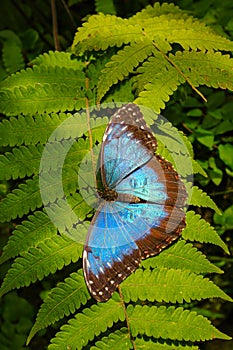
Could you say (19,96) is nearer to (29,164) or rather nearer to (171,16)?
(29,164)

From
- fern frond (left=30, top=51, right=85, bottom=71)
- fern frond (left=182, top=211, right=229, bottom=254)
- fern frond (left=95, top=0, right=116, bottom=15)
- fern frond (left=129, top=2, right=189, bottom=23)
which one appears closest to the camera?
fern frond (left=182, top=211, right=229, bottom=254)

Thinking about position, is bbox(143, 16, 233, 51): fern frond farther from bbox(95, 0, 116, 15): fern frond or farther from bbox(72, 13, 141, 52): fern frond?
bbox(95, 0, 116, 15): fern frond

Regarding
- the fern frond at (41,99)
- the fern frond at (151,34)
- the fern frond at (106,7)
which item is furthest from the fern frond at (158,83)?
the fern frond at (106,7)

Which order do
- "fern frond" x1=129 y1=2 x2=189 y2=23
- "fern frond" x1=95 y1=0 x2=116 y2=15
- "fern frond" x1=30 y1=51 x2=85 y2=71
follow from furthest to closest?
1. "fern frond" x1=95 y1=0 x2=116 y2=15
2. "fern frond" x1=129 y1=2 x2=189 y2=23
3. "fern frond" x1=30 y1=51 x2=85 y2=71

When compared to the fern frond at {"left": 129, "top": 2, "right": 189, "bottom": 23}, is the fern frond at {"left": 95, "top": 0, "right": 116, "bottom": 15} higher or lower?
higher

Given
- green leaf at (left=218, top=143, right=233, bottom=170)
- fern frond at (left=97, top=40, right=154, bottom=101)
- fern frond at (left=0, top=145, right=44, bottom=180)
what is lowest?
green leaf at (left=218, top=143, right=233, bottom=170)

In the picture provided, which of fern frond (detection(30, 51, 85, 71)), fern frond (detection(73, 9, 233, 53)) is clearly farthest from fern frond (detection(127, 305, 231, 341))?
fern frond (detection(30, 51, 85, 71))

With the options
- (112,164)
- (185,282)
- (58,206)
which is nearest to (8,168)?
(58,206)

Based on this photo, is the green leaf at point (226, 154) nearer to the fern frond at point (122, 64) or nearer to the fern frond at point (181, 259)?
the fern frond at point (122, 64)
